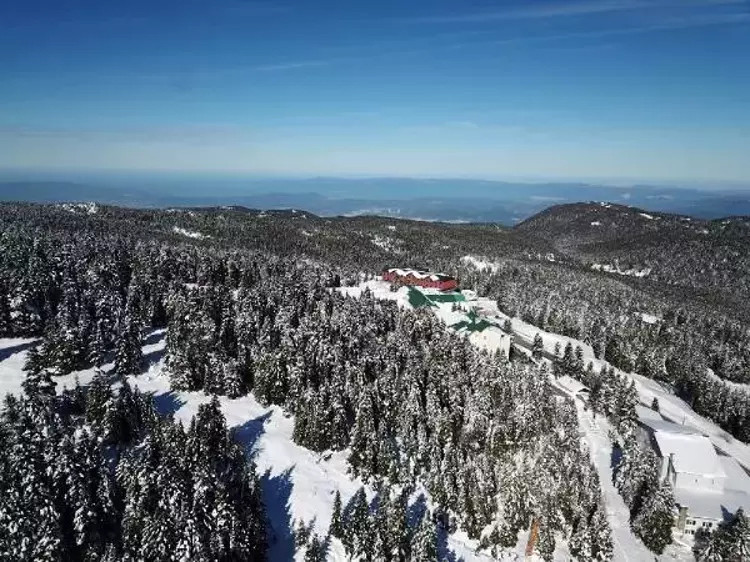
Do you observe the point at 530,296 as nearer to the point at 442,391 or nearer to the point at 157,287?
the point at 442,391

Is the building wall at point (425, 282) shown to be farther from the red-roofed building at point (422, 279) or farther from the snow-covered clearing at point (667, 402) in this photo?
the snow-covered clearing at point (667, 402)

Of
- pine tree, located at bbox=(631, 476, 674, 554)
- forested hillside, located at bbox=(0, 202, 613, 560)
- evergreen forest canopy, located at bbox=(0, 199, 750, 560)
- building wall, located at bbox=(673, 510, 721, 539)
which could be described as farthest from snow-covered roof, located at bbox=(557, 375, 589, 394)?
pine tree, located at bbox=(631, 476, 674, 554)

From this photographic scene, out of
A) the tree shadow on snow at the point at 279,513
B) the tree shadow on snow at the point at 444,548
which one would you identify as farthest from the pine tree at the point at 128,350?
the tree shadow on snow at the point at 444,548

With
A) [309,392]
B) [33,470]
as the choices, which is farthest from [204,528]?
[309,392]

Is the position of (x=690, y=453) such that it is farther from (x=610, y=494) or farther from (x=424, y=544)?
(x=424, y=544)

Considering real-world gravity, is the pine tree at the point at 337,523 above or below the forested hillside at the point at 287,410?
below

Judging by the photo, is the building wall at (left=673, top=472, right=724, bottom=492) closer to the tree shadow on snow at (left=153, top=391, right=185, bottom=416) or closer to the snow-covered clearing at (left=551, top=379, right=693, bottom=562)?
the snow-covered clearing at (left=551, top=379, right=693, bottom=562)
